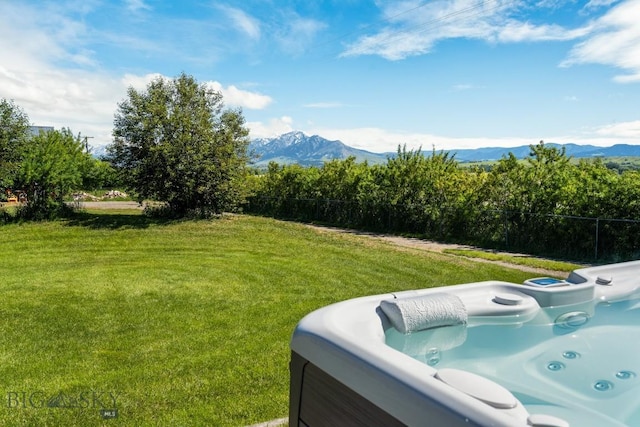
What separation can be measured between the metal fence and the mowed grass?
247 centimetres

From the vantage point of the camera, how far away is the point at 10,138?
1241cm

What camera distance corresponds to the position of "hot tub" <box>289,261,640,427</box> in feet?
4.89

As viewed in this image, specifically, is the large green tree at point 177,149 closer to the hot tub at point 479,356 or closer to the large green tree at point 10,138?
the large green tree at point 10,138

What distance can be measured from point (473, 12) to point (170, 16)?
363 inches

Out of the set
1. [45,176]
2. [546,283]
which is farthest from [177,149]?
[546,283]

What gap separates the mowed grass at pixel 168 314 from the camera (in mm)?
3023

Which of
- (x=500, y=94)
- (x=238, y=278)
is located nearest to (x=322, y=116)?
(x=500, y=94)

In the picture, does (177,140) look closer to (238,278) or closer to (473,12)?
(238,278)

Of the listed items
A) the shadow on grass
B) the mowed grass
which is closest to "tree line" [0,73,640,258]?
the shadow on grass

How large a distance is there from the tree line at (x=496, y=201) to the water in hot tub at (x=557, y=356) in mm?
6048

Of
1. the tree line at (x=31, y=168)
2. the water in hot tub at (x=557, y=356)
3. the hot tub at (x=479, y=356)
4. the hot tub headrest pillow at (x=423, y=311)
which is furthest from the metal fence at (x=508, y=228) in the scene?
the tree line at (x=31, y=168)

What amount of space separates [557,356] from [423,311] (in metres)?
1.28

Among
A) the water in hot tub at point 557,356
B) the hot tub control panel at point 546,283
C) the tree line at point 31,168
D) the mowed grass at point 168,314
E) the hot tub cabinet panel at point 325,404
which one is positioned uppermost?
the tree line at point 31,168

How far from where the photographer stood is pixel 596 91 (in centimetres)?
1266
